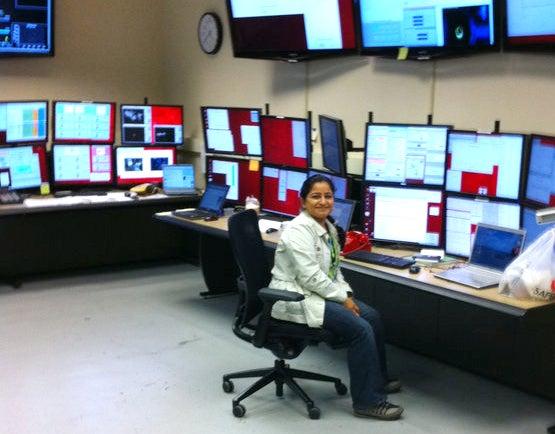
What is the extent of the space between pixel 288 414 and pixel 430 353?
110 cm

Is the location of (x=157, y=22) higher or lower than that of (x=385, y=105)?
higher

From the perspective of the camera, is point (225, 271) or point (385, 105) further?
point (225, 271)

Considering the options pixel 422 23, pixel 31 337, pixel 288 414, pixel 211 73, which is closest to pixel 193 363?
pixel 288 414

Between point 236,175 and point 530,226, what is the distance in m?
2.29

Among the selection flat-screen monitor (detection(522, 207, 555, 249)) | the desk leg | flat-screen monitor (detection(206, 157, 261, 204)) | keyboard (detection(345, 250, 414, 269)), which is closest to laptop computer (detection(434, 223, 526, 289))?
flat-screen monitor (detection(522, 207, 555, 249))

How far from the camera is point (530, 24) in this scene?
348 cm

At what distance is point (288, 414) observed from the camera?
3.28 metres

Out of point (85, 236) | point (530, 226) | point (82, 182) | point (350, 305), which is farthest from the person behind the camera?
point (82, 182)

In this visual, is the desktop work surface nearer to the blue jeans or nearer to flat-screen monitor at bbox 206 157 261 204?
the blue jeans

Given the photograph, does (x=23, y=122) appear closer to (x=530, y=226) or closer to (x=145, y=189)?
(x=145, y=189)

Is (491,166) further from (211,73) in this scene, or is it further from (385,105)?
(211,73)

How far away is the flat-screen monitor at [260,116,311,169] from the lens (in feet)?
14.8

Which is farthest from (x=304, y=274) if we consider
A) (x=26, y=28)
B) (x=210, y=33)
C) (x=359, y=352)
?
(x=26, y=28)

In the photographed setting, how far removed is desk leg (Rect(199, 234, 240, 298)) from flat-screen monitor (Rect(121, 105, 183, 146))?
122cm
